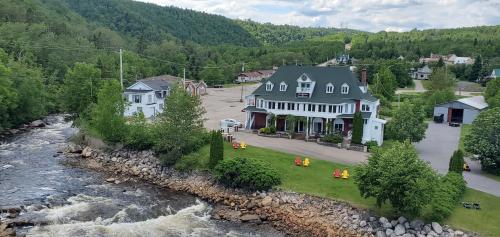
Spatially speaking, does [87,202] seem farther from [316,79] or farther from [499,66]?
[499,66]

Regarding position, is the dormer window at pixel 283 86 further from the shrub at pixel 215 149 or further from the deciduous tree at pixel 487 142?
the deciduous tree at pixel 487 142

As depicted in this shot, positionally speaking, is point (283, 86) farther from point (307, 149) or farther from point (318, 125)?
point (307, 149)

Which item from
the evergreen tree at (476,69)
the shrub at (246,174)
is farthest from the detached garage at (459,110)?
the evergreen tree at (476,69)

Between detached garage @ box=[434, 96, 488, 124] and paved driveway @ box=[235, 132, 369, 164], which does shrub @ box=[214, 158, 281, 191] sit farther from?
detached garage @ box=[434, 96, 488, 124]

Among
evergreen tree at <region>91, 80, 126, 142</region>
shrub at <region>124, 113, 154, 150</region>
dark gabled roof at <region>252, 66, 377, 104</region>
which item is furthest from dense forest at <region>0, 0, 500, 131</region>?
dark gabled roof at <region>252, 66, 377, 104</region>

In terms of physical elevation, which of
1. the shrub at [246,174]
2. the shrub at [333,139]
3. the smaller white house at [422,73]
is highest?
the smaller white house at [422,73]
